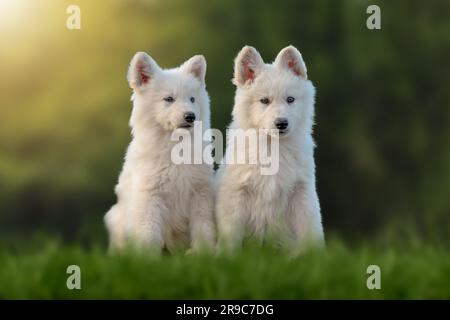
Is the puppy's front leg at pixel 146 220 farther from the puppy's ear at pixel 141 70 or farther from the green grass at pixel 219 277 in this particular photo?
the puppy's ear at pixel 141 70

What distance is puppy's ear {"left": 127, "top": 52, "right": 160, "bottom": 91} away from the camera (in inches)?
310

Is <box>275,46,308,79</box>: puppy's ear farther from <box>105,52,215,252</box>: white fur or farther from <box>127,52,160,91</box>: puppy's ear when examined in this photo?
<box>127,52,160,91</box>: puppy's ear

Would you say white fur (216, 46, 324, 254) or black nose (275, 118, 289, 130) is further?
white fur (216, 46, 324, 254)

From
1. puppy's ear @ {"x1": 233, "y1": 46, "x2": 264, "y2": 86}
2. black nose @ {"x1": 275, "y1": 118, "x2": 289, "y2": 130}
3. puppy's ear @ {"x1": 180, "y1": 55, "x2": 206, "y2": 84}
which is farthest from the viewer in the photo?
puppy's ear @ {"x1": 180, "y1": 55, "x2": 206, "y2": 84}

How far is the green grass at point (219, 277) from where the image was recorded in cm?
621

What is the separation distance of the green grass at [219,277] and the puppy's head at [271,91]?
4.72ft

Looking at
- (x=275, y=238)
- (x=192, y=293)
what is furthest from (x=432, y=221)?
(x=192, y=293)

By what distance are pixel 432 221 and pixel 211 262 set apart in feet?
7.58

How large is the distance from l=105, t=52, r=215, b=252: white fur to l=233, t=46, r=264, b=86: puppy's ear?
1.18 feet

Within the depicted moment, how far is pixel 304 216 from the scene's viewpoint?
7.81 metres

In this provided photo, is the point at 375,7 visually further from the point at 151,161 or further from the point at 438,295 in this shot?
the point at 438,295

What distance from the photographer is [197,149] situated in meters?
7.93

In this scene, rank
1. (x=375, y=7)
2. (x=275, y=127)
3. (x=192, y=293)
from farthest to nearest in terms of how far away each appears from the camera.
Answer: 1. (x=375, y=7)
2. (x=275, y=127)
3. (x=192, y=293)

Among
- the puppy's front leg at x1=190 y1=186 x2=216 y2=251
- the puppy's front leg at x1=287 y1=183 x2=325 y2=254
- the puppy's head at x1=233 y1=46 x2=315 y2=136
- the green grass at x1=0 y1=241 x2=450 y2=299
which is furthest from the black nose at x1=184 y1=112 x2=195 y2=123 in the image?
the green grass at x1=0 y1=241 x2=450 y2=299
